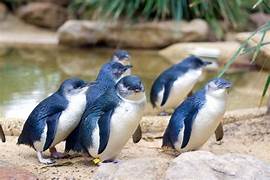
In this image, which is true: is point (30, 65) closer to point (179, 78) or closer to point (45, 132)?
point (179, 78)

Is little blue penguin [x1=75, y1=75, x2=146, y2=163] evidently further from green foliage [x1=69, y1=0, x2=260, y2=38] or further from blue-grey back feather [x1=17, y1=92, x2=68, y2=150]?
green foliage [x1=69, y1=0, x2=260, y2=38]

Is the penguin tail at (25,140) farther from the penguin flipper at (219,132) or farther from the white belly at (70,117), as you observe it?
the penguin flipper at (219,132)

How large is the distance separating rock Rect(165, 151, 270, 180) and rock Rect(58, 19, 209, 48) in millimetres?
6075

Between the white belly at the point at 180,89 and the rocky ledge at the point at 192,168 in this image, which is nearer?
the rocky ledge at the point at 192,168

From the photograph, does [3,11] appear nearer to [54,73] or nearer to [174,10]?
[174,10]

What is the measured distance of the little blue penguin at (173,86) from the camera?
554 cm

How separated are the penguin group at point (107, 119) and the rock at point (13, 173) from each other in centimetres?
31

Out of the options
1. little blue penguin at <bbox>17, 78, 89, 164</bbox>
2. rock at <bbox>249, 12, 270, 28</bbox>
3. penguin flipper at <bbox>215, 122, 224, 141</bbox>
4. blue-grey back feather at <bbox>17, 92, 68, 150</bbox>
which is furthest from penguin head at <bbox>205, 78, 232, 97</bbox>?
rock at <bbox>249, 12, 270, 28</bbox>

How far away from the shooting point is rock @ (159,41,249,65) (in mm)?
8180

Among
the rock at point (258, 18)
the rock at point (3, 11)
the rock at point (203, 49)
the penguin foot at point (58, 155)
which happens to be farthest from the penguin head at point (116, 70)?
the rock at point (3, 11)

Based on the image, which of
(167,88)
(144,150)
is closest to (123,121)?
(144,150)

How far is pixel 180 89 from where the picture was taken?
556 centimetres

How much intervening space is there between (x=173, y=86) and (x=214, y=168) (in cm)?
252

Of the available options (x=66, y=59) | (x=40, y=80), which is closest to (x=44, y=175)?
(x=40, y=80)
